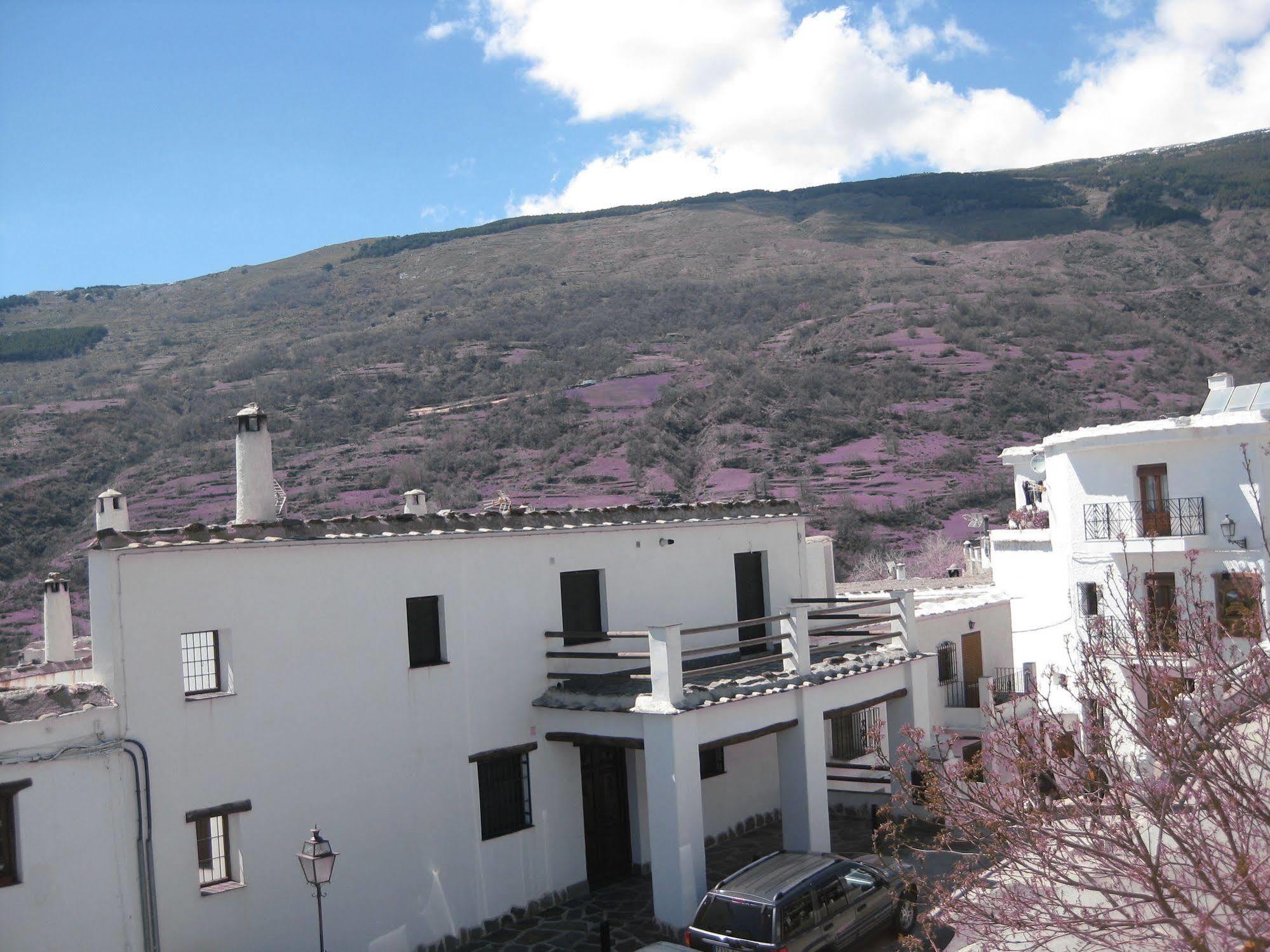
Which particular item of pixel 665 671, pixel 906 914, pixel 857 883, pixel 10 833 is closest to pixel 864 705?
pixel 906 914

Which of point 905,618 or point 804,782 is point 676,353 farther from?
point 804,782

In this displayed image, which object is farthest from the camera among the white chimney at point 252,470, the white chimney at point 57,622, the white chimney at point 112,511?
the white chimney at point 57,622

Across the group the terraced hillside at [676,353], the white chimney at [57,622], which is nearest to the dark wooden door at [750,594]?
the white chimney at [57,622]

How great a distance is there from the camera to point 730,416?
199ft

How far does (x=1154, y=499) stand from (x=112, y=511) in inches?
841

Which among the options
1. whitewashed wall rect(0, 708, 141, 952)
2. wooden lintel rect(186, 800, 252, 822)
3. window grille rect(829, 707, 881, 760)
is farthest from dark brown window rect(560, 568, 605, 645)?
window grille rect(829, 707, 881, 760)

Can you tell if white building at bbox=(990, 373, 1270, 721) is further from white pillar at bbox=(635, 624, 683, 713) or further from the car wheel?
white pillar at bbox=(635, 624, 683, 713)

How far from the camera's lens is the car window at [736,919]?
1061 cm

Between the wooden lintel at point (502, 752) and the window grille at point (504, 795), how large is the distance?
0.06m

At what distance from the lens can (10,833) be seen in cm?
942

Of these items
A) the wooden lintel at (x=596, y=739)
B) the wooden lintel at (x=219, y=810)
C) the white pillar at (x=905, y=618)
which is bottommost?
the wooden lintel at (x=596, y=739)

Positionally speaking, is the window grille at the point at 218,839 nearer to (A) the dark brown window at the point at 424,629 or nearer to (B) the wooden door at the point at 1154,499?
(A) the dark brown window at the point at 424,629

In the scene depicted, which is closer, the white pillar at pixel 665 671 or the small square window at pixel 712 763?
the white pillar at pixel 665 671

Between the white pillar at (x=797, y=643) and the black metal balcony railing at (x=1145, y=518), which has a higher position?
the black metal balcony railing at (x=1145, y=518)
